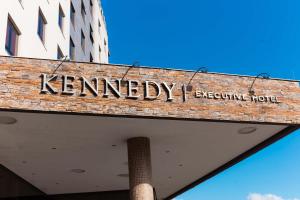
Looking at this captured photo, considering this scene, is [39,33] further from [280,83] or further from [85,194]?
[280,83]

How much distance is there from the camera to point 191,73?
12.8 m

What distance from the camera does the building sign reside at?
36.9ft

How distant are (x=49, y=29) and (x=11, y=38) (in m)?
4.27

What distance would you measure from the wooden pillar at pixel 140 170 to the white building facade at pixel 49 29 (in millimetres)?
5739

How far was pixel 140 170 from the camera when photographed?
1299cm

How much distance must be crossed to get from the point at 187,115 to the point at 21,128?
17.1ft

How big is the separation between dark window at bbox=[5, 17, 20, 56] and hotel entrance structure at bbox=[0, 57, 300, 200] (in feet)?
11.6

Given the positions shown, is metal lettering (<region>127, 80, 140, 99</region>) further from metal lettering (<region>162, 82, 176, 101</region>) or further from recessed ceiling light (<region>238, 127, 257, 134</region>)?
recessed ceiling light (<region>238, 127, 257, 134</region>)

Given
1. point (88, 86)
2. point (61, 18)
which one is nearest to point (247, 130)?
point (88, 86)

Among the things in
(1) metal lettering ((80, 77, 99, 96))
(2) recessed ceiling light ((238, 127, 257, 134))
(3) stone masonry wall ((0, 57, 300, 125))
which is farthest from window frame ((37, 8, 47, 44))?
(2) recessed ceiling light ((238, 127, 257, 134))

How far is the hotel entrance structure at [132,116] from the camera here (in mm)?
11125

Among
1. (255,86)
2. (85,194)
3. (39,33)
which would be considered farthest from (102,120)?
(85,194)

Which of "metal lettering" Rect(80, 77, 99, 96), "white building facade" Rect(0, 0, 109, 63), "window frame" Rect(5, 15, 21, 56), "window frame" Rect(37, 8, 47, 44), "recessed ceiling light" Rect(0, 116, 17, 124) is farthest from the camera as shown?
"window frame" Rect(37, 8, 47, 44)

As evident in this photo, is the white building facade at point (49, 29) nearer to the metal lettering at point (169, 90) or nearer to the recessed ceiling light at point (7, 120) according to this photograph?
the recessed ceiling light at point (7, 120)
